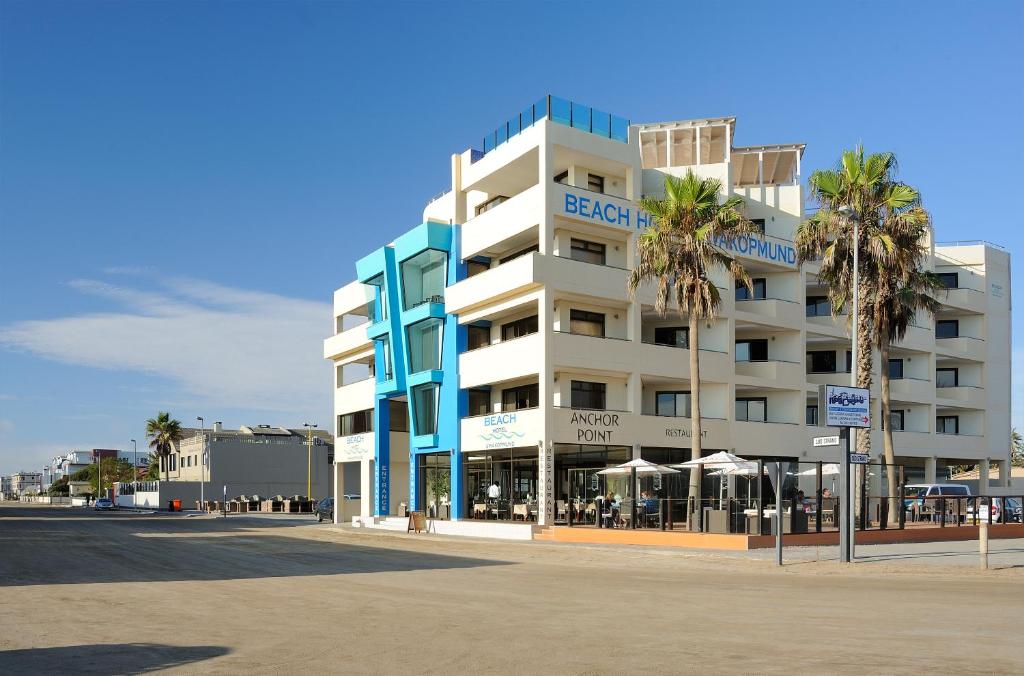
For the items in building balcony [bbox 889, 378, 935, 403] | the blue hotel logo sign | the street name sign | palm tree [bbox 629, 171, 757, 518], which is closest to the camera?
the street name sign

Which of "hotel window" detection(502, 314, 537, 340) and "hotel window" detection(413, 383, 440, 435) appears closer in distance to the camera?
"hotel window" detection(502, 314, 537, 340)

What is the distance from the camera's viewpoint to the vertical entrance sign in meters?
40.3

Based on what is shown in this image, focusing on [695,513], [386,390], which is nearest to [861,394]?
[695,513]

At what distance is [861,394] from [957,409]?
41.7m

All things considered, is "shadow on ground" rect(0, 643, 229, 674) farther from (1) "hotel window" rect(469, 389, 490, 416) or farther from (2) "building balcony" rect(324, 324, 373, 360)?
(2) "building balcony" rect(324, 324, 373, 360)

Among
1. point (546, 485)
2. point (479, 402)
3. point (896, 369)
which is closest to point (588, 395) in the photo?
point (546, 485)

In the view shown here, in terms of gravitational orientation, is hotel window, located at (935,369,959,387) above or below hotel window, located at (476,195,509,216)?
below

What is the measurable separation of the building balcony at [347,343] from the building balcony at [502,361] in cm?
1277

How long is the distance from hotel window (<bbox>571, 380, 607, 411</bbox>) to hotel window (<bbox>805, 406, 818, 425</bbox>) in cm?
1527

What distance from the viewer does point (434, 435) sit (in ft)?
157

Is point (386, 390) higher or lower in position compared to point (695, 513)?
higher

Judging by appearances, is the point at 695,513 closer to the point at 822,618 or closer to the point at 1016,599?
the point at 1016,599

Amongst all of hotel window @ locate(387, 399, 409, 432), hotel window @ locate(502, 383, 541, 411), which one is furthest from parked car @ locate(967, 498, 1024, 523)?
hotel window @ locate(387, 399, 409, 432)

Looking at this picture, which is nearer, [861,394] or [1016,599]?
[1016,599]
